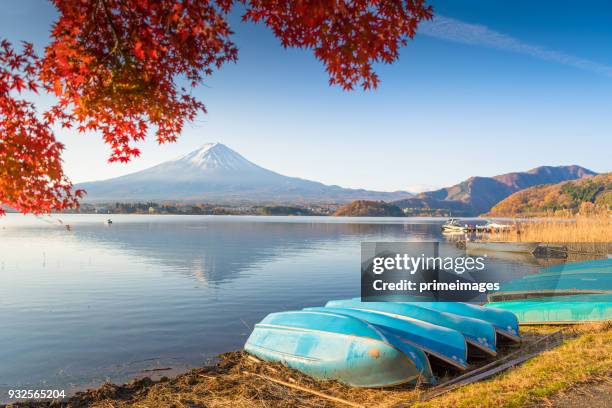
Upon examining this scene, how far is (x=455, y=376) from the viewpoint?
24.9 feet

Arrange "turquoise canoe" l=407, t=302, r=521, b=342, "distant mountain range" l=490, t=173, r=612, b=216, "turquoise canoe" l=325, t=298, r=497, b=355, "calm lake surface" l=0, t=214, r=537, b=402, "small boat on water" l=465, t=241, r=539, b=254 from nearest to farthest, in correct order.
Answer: "turquoise canoe" l=325, t=298, r=497, b=355
"turquoise canoe" l=407, t=302, r=521, b=342
"calm lake surface" l=0, t=214, r=537, b=402
"small boat on water" l=465, t=241, r=539, b=254
"distant mountain range" l=490, t=173, r=612, b=216

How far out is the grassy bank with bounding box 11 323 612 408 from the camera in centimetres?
592

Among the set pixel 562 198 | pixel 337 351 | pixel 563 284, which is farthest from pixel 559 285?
pixel 562 198

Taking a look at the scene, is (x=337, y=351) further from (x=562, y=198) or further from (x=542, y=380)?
(x=562, y=198)

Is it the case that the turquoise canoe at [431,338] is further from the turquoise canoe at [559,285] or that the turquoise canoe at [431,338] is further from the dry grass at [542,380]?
the turquoise canoe at [559,285]

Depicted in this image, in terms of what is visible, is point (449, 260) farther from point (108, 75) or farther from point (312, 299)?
point (108, 75)

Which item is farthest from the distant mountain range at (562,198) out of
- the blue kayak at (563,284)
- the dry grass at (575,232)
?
the blue kayak at (563,284)

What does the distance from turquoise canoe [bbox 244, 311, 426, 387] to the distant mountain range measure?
75.4 m

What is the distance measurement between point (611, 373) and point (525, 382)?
52.6 inches

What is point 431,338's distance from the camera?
7762 millimetres

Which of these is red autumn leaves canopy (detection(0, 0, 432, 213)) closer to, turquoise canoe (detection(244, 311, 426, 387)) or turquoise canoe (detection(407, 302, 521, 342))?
turquoise canoe (detection(244, 311, 426, 387))

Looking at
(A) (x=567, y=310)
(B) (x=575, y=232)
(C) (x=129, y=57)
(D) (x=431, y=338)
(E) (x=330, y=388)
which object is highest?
(C) (x=129, y=57)

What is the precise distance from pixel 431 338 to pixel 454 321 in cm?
122

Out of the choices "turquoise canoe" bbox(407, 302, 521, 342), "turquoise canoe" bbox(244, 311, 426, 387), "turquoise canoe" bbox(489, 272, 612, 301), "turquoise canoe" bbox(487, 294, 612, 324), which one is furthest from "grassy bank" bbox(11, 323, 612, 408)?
"turquoise canoe" bbox(489, 272, 612, 301)
